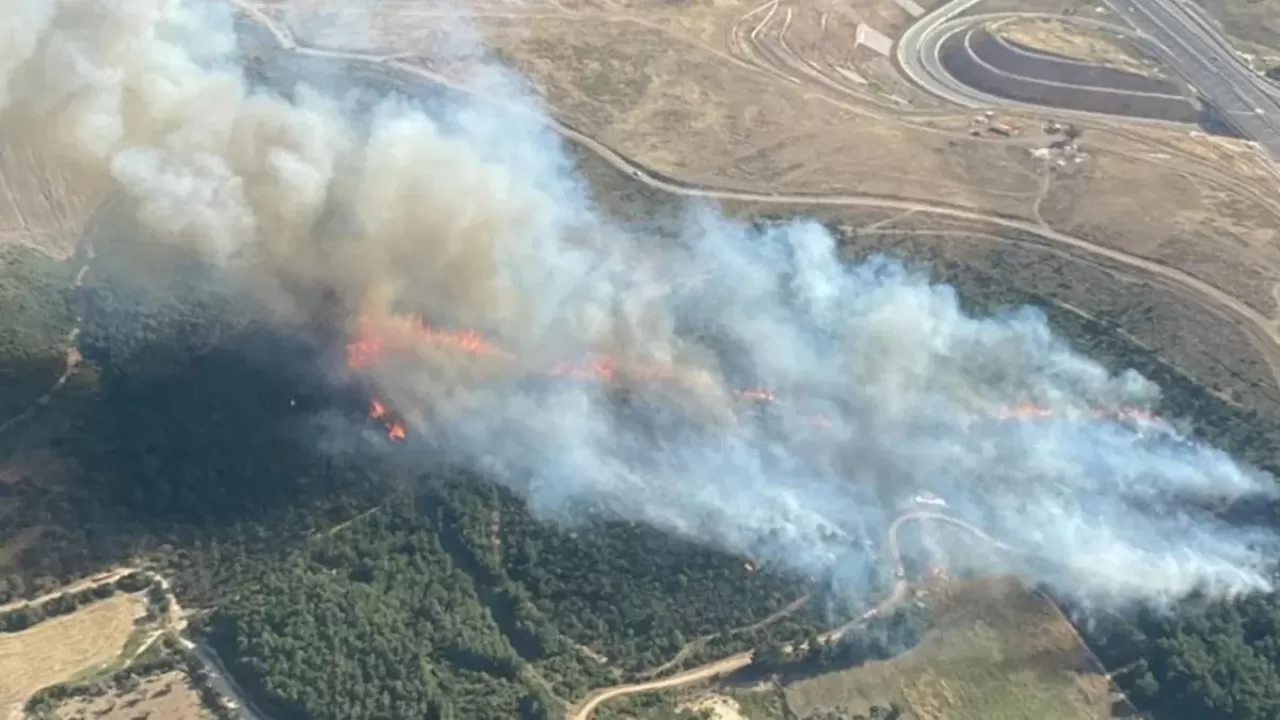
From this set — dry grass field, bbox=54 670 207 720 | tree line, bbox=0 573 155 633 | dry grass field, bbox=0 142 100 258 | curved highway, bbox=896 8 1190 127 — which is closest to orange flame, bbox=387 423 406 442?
tree line, bbox=0 573 155 633

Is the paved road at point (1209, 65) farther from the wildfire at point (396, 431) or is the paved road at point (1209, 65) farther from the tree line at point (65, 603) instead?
the tree line at point (65, 603)

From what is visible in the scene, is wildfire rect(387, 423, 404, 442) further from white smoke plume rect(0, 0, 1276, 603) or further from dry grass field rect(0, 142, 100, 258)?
dry grass field rect(0, 142, 100, 258)

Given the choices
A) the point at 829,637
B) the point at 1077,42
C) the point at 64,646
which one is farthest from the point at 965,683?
the point at 1077,42

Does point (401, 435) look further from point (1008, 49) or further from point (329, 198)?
point (1008, 49)

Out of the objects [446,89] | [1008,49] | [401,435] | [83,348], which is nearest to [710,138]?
[446,89]

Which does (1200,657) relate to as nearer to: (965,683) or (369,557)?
(965,683)

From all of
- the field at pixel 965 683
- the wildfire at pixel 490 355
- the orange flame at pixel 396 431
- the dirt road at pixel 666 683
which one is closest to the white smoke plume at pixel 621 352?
the wildfire at pixel 490 355
